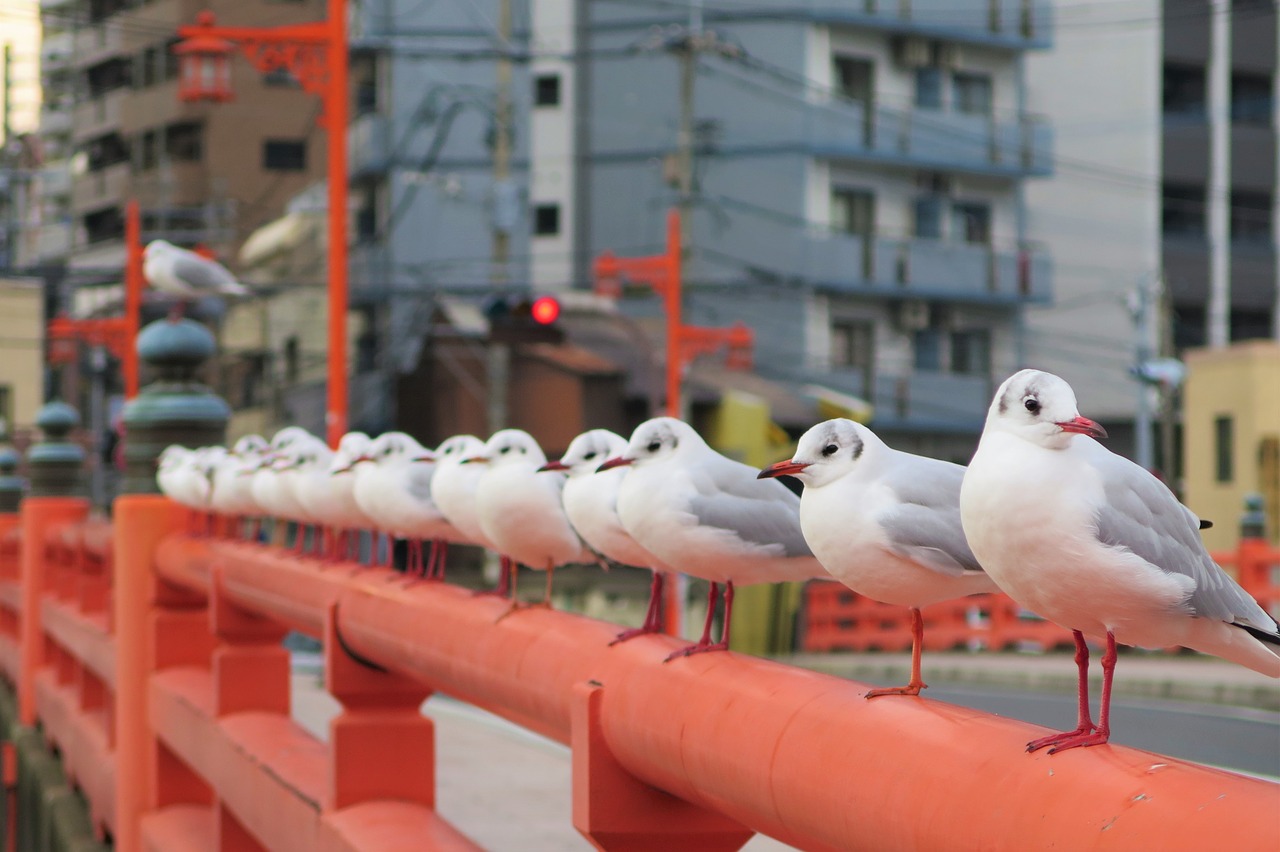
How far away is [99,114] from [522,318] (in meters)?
36.6

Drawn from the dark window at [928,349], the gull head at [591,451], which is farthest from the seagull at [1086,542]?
the dark window at [928,349]

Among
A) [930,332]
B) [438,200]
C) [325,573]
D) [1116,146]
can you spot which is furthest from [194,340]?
[1116,146]

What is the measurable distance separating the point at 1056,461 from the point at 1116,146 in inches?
1550

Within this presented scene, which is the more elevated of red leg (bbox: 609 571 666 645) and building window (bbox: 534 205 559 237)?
building window (bbox: 534 205 559 237)

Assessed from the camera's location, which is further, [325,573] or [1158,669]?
[1158,669]

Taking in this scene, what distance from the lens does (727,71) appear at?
34.5 metres

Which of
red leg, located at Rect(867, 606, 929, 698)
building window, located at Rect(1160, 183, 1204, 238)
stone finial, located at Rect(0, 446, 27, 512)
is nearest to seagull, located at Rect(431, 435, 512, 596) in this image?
red leg, located at Rect(867, 606, 929, 698)

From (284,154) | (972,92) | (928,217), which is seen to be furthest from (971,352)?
(284,154)

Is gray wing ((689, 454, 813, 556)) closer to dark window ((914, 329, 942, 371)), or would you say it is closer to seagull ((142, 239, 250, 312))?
seagull ((142, 239, 250, 312))

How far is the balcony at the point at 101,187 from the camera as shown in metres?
47.1

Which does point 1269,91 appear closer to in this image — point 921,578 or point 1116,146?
point 1116,146

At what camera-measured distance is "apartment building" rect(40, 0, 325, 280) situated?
42.8 m

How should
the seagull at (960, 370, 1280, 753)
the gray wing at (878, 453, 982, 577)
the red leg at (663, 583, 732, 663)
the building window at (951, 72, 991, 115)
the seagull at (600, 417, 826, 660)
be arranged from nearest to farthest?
the seagull at (960, 370, 1280, 753) → the gray wing at (878, 453, 982, 577) → the red leg at (663, 583, 732, 663) → the seagull at (600, 417, 826, 660) → the building window at (951, 72, 991, 115)

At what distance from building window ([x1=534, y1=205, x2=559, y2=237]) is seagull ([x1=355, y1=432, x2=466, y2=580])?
3055 cm
